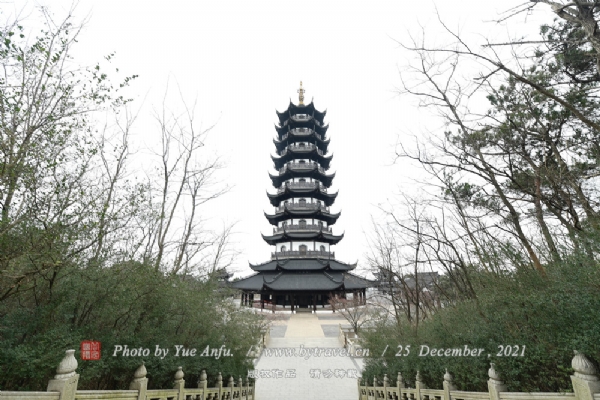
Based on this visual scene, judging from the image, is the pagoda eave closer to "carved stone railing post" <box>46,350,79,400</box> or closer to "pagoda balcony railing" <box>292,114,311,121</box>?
"pagoda balcony railing" <box>292,114,311,121</box>

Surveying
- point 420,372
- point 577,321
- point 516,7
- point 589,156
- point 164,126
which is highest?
point 164,126

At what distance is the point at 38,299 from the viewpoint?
3.12 m

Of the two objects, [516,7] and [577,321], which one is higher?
[516,7]

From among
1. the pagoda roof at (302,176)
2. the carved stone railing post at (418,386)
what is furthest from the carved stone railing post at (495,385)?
the pagoda roof at (302,176)

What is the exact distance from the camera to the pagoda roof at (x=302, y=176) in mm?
27031

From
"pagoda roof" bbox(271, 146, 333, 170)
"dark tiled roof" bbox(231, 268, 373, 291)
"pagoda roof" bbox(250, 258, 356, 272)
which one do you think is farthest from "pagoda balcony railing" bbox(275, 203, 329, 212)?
"dark tiled roof" bbox(231, 268, 373, 291)

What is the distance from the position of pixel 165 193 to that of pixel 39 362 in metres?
4.52

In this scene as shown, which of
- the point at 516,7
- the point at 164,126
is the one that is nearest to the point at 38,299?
the point at 164,126

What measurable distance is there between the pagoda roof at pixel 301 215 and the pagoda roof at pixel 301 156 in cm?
549

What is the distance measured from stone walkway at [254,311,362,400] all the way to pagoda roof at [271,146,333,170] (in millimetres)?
15750

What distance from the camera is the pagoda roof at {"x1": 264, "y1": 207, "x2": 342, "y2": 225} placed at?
25656 mm

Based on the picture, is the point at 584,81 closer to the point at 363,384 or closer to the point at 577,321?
A: the point at 577,321

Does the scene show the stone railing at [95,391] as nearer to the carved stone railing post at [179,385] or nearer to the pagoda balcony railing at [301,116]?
the carved stone railing post at [179,385]

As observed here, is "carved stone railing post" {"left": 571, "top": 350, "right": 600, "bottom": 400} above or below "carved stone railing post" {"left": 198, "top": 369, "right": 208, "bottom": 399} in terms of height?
above
